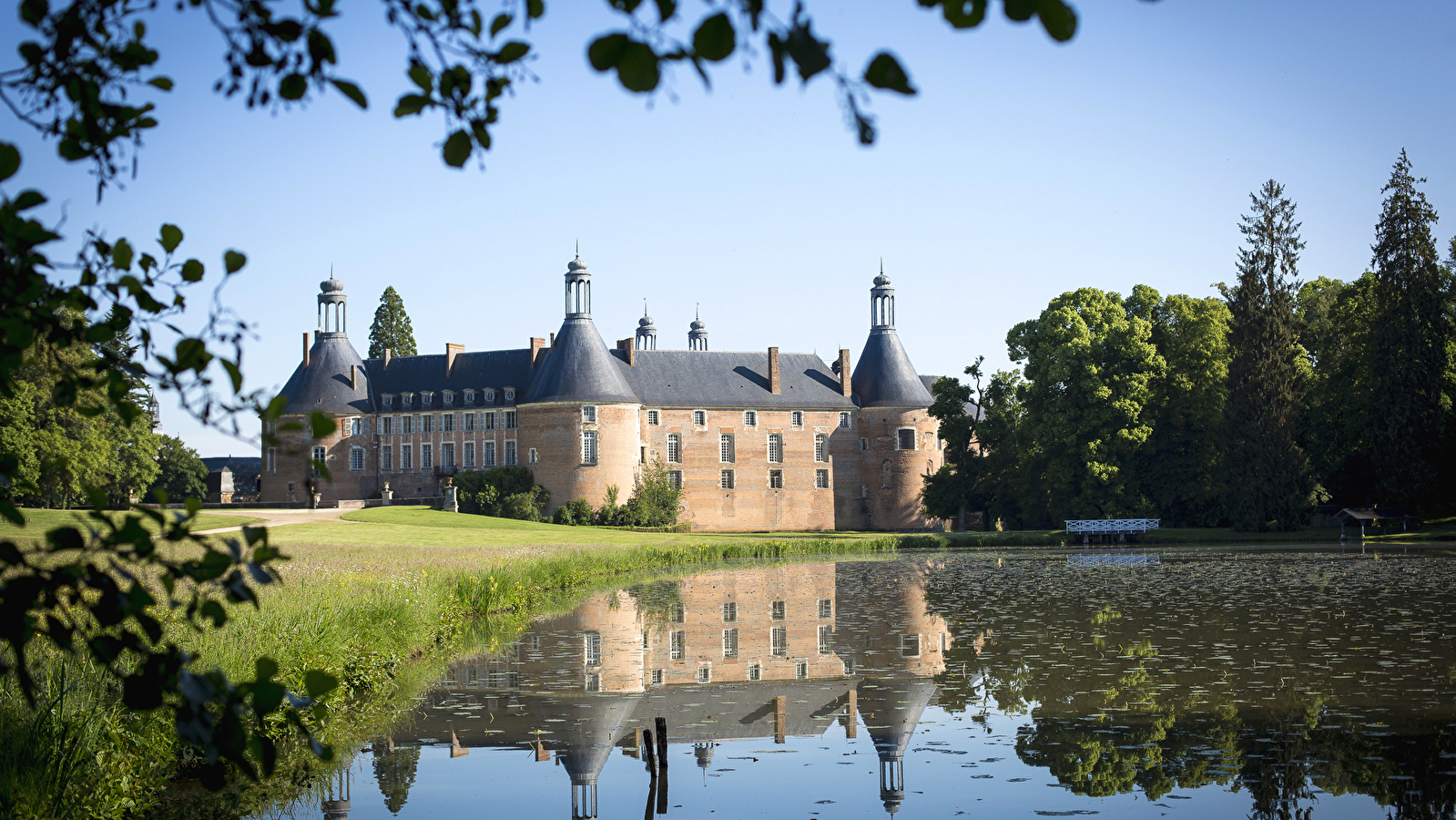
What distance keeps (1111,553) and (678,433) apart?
2306cm

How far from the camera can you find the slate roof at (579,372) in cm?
5031

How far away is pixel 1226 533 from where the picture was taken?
39.8 m

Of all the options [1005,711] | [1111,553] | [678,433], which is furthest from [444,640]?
[678,433]

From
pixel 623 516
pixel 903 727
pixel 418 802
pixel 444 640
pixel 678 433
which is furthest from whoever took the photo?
pixel 678 433

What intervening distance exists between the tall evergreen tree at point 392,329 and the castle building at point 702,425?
11.4 feet

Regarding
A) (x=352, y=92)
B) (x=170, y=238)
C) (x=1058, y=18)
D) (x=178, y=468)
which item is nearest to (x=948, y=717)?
(x=170, y=238)

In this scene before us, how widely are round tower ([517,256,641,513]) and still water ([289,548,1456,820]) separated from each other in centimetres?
3105

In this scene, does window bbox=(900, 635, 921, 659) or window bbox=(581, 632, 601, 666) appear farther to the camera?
window bbox=(900, 635, 921, 659)

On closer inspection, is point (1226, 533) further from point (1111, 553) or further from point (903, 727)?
point (903, 727)

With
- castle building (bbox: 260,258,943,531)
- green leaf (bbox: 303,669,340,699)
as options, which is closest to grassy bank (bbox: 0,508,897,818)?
green leaf (bbox: 303,669,340,699)

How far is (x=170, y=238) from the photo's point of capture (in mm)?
3395

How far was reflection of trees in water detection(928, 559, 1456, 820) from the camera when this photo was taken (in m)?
7.79

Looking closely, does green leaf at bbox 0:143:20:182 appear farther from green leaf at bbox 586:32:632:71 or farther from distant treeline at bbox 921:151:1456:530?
distant treeline at bbox 921:151:1456:530

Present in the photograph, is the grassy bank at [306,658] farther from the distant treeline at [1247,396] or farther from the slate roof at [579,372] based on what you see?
the slate roof at [579,372]
